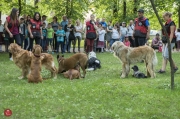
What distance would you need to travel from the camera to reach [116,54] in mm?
10312

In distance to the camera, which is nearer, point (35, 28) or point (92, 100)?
point (92, 100)

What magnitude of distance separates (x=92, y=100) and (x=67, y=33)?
41.4ft

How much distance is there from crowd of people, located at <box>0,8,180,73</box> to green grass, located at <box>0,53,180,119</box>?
3.48 m

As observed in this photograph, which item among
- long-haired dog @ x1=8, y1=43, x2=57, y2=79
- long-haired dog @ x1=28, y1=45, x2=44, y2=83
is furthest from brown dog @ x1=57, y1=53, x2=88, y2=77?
long-haired dog @ x1=28, y1=45, x2=44, y2=83

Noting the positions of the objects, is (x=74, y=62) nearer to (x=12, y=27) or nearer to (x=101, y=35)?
(x=12, y=27)

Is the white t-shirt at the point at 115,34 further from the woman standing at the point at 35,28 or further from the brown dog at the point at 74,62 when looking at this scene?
the brown dog at the point at 74,62

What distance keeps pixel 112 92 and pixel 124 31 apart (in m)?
14.2

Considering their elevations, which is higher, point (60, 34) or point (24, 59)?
point (60, 34)

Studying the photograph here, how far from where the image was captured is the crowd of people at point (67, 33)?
12.7 m

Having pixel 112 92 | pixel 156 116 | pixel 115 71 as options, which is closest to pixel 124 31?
pixel 115 71

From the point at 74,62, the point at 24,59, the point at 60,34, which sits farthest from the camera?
the point at 60,34

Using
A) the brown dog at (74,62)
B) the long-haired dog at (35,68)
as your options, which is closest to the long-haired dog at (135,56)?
the brown dog at (74,62)

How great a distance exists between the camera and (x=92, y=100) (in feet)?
22.0

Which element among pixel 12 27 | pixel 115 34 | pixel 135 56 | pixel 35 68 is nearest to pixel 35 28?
pixel 12 27
